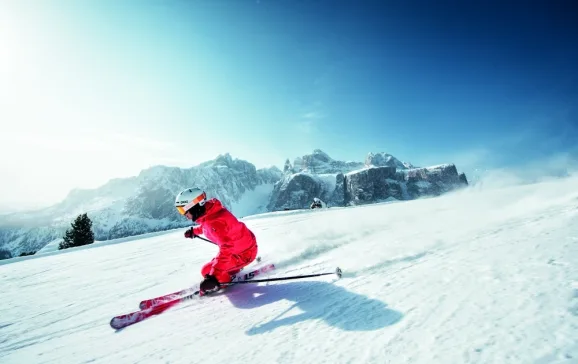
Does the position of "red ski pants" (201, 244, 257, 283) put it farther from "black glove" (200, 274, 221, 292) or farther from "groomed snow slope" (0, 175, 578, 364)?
"groomed snow slope" (0, 175, 578, 364)

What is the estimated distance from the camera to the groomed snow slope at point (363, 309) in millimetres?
2238

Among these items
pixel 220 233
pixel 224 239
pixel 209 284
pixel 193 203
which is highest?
pixel 193 203

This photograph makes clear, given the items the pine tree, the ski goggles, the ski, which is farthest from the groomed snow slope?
the pine tree

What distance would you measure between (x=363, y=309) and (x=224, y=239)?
9.13 ft

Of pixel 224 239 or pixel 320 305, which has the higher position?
pixel 224 239

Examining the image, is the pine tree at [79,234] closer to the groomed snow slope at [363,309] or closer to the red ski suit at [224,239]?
the groomed snow slope at [363,309]

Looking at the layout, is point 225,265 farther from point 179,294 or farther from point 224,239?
point 179,294

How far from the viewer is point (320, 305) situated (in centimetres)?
353

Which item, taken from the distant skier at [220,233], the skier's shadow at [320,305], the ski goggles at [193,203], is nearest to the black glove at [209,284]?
the distant skier at [220,233]

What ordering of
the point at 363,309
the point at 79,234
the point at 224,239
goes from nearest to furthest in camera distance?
the point at 363,309
the point at 224,239
the point at 79,234

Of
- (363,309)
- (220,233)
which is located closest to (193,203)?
(220,233)

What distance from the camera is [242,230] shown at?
517 centimetres

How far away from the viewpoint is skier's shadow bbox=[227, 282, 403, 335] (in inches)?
113

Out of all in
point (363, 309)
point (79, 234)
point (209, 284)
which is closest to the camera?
point (363, 309)
